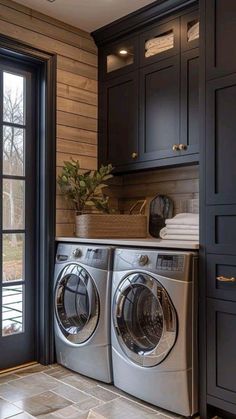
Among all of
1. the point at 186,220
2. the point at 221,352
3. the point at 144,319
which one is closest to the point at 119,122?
the point at 186,220

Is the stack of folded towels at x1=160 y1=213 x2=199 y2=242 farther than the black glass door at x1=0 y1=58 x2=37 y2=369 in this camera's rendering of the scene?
No

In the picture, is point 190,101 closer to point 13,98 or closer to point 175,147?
point 175,147

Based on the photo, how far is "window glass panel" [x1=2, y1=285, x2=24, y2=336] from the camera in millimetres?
2945

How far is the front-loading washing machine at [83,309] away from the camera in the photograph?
2650 mm

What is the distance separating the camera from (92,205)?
3248 millimetres

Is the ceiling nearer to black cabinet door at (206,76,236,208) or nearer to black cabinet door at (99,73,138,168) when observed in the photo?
black cabinet door at (99,73,138,168)

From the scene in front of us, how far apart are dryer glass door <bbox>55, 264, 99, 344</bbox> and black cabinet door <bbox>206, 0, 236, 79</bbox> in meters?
1.54

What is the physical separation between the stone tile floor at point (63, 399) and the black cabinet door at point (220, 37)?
1.94 meters

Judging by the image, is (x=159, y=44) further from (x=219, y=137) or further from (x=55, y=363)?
(x=55, y=363)

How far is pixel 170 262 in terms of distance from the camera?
227 cm

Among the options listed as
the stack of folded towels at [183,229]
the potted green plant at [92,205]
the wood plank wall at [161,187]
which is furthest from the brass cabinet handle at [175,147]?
the potted green plant at [92,205]

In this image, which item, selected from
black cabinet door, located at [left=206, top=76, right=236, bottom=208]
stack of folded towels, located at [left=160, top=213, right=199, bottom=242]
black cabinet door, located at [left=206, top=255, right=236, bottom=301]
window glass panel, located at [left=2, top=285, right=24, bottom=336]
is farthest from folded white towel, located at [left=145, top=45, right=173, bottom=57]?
window glass panel, located at [left=2, top=285, right=24, bottom=336]

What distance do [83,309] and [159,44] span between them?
1.99 meters

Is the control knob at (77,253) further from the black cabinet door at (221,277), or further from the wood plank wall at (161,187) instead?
the black cabinet door at (221,277)
